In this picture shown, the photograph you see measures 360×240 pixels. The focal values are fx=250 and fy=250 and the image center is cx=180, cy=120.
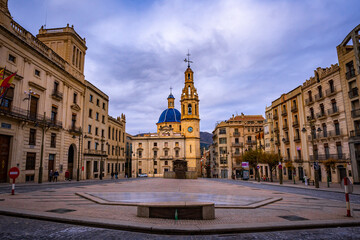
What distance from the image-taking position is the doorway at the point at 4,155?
24.8 meters

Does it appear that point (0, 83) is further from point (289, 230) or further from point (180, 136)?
A: point (180, 136)

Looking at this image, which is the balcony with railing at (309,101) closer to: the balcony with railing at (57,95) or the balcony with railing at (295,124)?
the balcony with railing at (295,124)

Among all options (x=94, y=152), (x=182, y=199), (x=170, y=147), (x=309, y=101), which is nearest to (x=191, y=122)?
(x=170, y=147)

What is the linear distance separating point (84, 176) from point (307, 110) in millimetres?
37880

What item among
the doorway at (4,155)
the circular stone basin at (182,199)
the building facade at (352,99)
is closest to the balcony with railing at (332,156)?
the building facade at (352,99)

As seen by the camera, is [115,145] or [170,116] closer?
[115,145]

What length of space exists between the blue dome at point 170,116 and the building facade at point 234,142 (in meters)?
31.5

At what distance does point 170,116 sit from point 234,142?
125 ft

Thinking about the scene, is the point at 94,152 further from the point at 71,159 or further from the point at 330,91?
the point at 330,91

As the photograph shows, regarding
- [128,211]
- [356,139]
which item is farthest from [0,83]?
[356,139]

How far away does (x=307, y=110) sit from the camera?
132 feet

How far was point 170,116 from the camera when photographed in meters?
102

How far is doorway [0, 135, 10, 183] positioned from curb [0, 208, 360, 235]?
20.6 m

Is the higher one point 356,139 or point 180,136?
point 180,136
